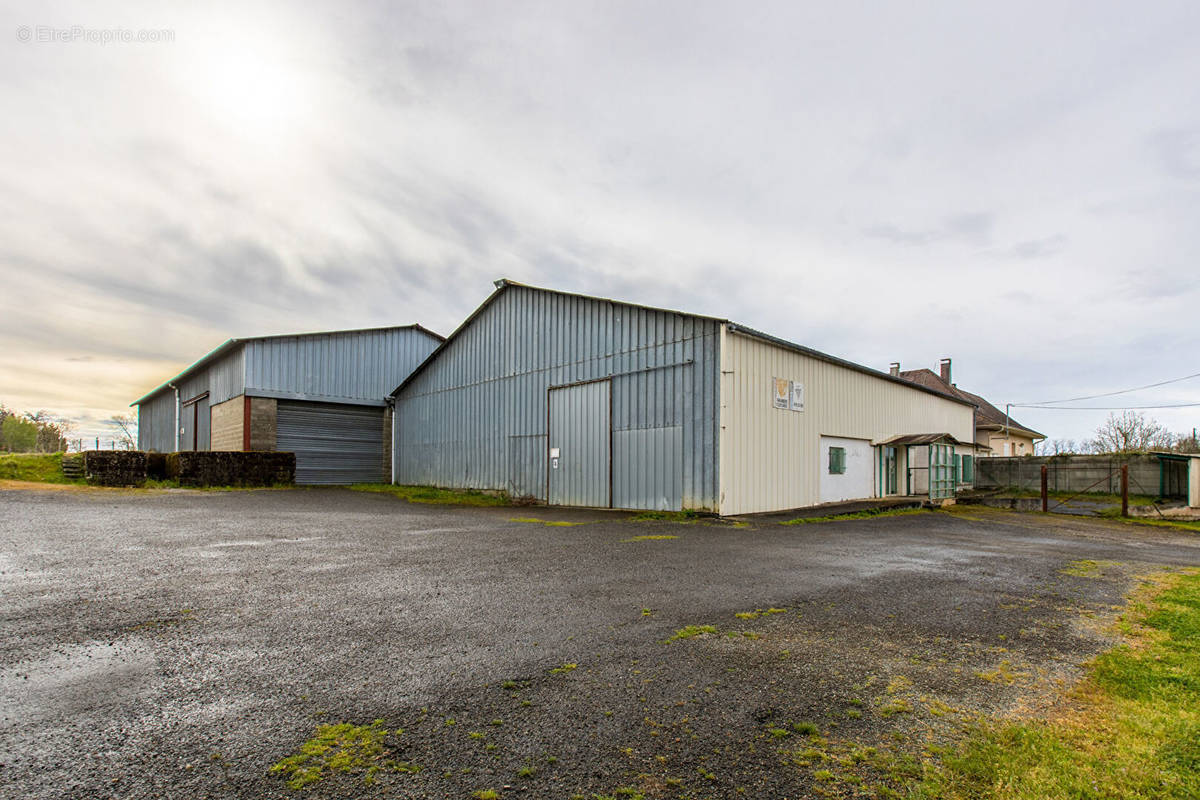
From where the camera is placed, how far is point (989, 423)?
4003cm

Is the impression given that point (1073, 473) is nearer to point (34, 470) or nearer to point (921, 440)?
point (921, 440)

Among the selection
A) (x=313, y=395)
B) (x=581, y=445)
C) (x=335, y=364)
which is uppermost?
(x=335, y=364)

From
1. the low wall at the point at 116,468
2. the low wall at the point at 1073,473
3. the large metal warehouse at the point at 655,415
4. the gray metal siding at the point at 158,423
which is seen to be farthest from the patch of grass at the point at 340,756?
the gray metal siding at the point at 158,423

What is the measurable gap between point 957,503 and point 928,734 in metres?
22.0

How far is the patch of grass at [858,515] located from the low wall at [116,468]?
20091mm

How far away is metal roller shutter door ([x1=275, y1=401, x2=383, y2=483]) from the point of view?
22.4 m

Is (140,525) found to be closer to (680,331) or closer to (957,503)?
(680,331)

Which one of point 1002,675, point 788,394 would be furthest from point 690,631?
point 788,394

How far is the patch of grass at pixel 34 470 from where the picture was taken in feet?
69.1

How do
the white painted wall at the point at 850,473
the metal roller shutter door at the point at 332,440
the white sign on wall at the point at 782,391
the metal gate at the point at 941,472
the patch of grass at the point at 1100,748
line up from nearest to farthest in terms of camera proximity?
the patch of grass at the point at 1100,748 → the white sign on wall at the point at 782,391 → the white painted wall at the point at 850,473 → the metal gate at the point at 941,472 → the metal roller shutter door at the point at 332,440

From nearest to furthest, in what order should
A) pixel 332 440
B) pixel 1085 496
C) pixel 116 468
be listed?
pixel 116 468, pixel 1085 496, pixel 332 440

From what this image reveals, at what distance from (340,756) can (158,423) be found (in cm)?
4227

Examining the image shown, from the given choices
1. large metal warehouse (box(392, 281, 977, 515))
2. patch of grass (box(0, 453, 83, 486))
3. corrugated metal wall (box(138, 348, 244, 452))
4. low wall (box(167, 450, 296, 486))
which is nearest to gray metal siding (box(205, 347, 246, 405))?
corrugated metal wall (box(138, 348, 244, 452))

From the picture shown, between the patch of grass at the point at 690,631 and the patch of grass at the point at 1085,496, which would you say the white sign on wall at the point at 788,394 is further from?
the patch of grass at the point at 1085,496
